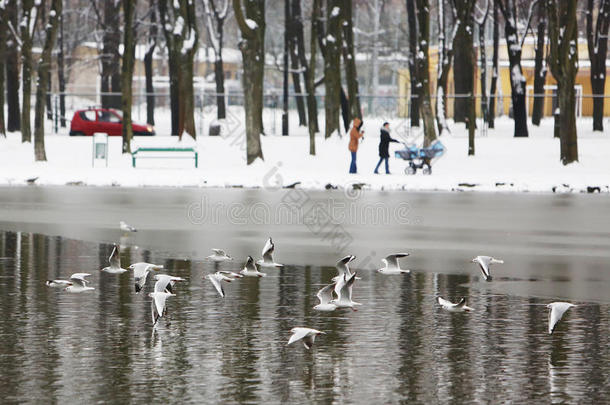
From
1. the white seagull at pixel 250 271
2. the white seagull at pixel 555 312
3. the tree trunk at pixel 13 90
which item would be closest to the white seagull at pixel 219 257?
the white seagull at pixel 250 271

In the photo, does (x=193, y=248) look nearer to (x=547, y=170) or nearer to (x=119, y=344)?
(x=119, y=344)

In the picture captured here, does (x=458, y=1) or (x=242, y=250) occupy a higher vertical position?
(x=458, y=1)

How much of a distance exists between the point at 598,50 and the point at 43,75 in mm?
24420

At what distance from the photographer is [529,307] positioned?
11.8 metres

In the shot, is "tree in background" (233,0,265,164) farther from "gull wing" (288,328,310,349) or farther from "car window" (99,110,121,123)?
"gull wing" (288,328,310,349)

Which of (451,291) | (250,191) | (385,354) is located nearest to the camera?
(385,354)

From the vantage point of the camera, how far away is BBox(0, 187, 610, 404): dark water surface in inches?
326

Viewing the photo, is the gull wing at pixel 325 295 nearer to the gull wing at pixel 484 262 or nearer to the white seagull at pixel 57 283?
the gull wing at pixel 484 262

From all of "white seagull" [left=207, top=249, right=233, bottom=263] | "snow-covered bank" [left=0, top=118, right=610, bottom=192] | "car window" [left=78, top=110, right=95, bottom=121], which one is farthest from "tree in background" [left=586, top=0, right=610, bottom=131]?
"white seagull" [left=207, top=249, right=233, bottom=263]

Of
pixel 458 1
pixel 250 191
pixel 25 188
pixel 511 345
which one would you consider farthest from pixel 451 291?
pixel 458 1

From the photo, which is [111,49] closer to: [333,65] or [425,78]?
[333,65]

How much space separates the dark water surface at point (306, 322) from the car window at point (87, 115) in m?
34.4

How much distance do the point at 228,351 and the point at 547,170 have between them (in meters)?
28.3

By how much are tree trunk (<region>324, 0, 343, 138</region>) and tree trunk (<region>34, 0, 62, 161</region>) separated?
33.4 ft
